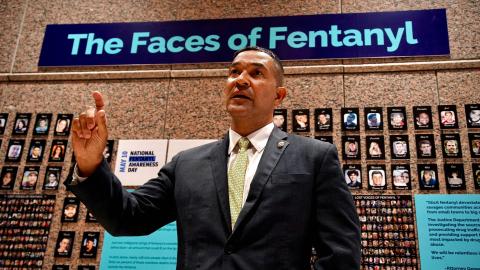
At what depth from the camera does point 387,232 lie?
2943mm

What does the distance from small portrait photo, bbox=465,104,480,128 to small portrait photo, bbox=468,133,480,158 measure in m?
0.08

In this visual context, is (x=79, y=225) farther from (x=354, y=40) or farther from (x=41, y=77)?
Result: (x=354, y=40)

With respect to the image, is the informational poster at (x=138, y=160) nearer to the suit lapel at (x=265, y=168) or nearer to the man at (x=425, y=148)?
the suit lapel at (x=265, y=168)

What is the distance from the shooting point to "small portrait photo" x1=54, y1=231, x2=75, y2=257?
323 cm

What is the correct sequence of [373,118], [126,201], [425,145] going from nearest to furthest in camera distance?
1. [126,201]
2. [425,145]
3. [373,118]

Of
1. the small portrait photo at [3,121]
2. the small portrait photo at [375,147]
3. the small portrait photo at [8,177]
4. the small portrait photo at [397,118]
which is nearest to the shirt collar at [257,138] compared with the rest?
the small portrait photo at [375,147]

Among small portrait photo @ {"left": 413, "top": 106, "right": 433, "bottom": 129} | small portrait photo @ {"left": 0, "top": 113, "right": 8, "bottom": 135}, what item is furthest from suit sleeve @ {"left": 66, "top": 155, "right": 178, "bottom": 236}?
small portrait photo @ {"left": 0, "top": 113, "right": 8, "bottom": 135}

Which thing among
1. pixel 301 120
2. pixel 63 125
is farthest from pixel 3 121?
pixel 301 120

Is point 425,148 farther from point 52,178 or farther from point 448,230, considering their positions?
point 52,178

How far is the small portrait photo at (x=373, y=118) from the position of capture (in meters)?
3.19

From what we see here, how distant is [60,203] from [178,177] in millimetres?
2013

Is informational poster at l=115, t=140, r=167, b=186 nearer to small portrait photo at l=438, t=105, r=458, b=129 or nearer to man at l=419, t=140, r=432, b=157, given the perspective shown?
man at l=419, t=140, r=432, b=157

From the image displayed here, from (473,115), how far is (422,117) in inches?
14.5

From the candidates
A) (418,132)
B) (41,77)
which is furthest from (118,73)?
(418,132)
